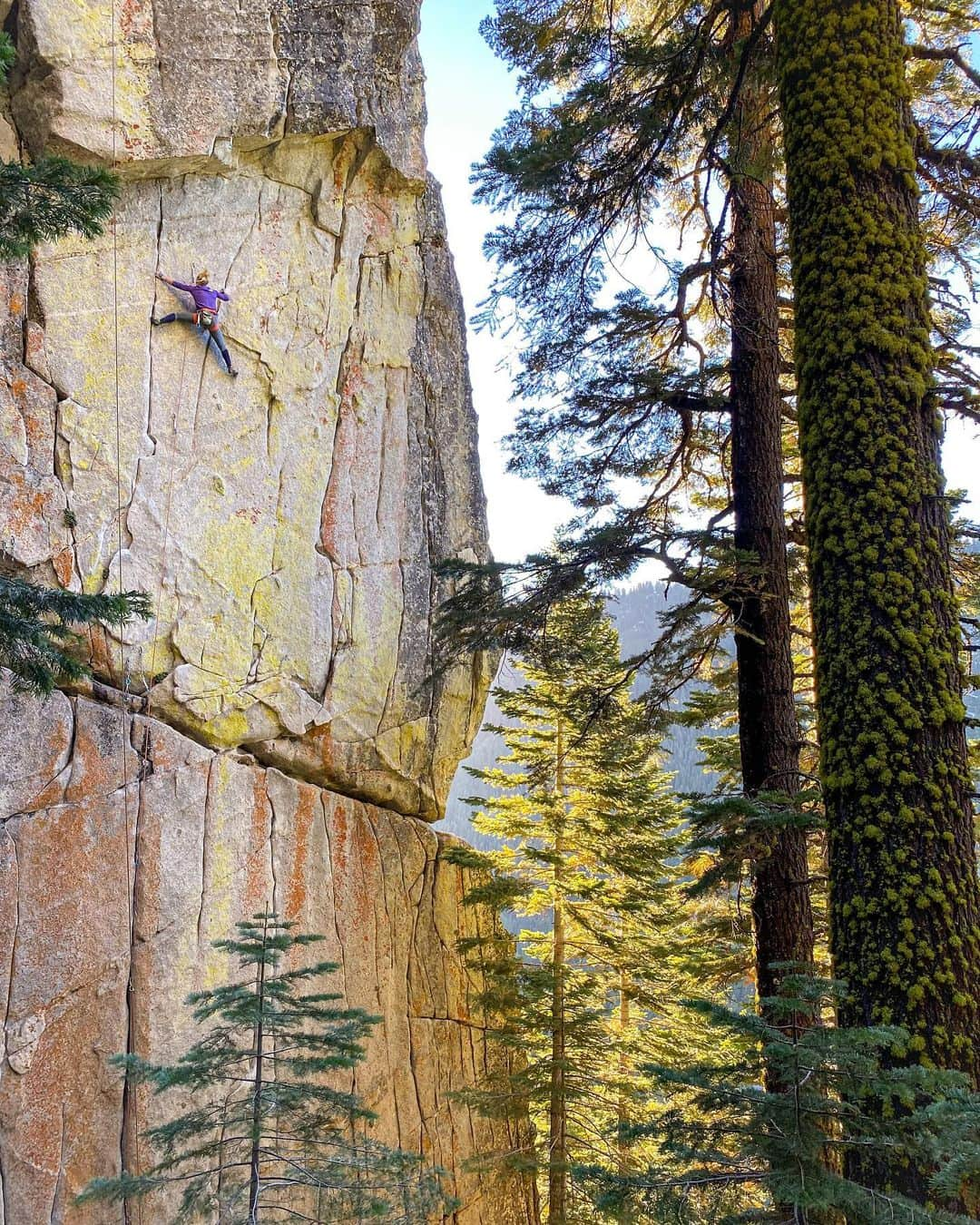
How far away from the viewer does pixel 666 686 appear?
794 cm

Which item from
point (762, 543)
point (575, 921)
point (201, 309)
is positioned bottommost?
point (575, 921)

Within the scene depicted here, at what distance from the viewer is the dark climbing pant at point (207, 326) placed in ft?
31.1

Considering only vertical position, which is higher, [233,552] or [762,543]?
[233,552]

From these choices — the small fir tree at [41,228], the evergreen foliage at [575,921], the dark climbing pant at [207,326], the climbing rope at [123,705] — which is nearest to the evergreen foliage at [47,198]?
the small fir tree at [41,228]

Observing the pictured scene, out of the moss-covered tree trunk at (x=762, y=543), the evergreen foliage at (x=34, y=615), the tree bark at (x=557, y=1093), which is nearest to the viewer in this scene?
the evergreen foliage at (x=34, y=615)

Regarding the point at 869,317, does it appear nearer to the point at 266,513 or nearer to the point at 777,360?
the point at 777,360

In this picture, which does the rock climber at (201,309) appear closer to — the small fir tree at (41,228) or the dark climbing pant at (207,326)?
the dark climbing pant at (207,326)

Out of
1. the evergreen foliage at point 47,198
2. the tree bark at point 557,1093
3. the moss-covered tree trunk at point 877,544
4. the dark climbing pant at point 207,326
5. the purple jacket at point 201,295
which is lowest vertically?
the tree bark at point 557,1093

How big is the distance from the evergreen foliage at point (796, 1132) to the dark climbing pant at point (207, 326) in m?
8.76

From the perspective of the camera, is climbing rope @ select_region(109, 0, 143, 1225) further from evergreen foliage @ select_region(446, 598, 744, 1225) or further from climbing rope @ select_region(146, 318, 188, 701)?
evergreen foliage @ select_region(446, 598, 744, 1225)

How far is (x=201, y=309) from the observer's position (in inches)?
371

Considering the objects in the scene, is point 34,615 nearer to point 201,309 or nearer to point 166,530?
point 166,530

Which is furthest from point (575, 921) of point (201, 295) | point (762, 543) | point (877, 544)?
point (877, 544)

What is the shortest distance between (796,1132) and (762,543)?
17.3 feet
